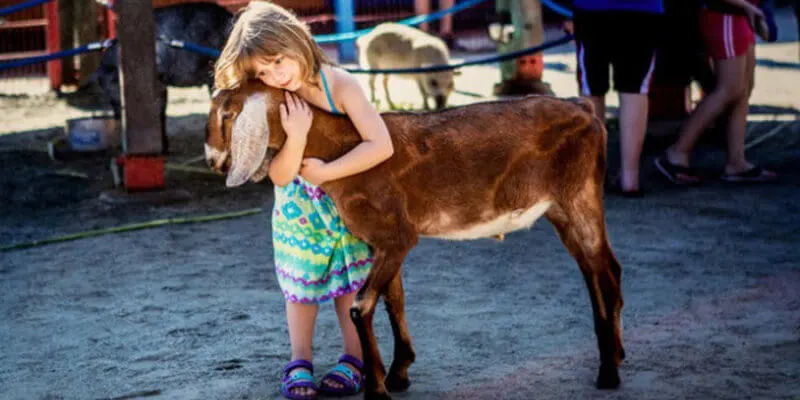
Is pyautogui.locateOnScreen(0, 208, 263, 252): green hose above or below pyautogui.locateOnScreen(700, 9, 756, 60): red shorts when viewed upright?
below

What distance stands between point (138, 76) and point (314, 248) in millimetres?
3630

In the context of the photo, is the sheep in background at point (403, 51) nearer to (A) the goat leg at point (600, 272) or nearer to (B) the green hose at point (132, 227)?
(B) the green hose at point (132, 227)

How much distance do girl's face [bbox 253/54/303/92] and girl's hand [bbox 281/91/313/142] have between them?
5cm

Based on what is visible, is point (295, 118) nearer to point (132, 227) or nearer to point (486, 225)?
point (486, 225)

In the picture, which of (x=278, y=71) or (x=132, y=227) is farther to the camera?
(x=132, y=227)

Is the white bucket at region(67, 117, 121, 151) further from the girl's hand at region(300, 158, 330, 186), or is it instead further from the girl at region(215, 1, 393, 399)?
the girl's hand at region(300, 158, 330, 186)

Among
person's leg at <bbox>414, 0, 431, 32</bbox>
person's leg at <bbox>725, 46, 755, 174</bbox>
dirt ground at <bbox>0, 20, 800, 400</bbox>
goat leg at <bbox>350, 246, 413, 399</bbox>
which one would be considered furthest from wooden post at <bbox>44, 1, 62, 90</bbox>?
goat leg at <bbox>350, 246, 413, 399</bbox>

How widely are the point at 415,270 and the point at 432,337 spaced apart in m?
1.09

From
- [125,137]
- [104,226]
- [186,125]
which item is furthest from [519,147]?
[186,125]

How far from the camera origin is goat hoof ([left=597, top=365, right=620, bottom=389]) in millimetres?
3650

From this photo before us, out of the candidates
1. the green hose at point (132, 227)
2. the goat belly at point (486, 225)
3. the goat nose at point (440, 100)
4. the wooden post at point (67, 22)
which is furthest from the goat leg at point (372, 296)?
the wooden post at point (67, 22)

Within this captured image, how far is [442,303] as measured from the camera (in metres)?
4.84

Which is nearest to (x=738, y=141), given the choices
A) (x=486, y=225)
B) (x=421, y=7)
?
(x=486, y=225)

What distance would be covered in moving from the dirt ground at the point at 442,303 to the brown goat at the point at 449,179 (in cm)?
31
